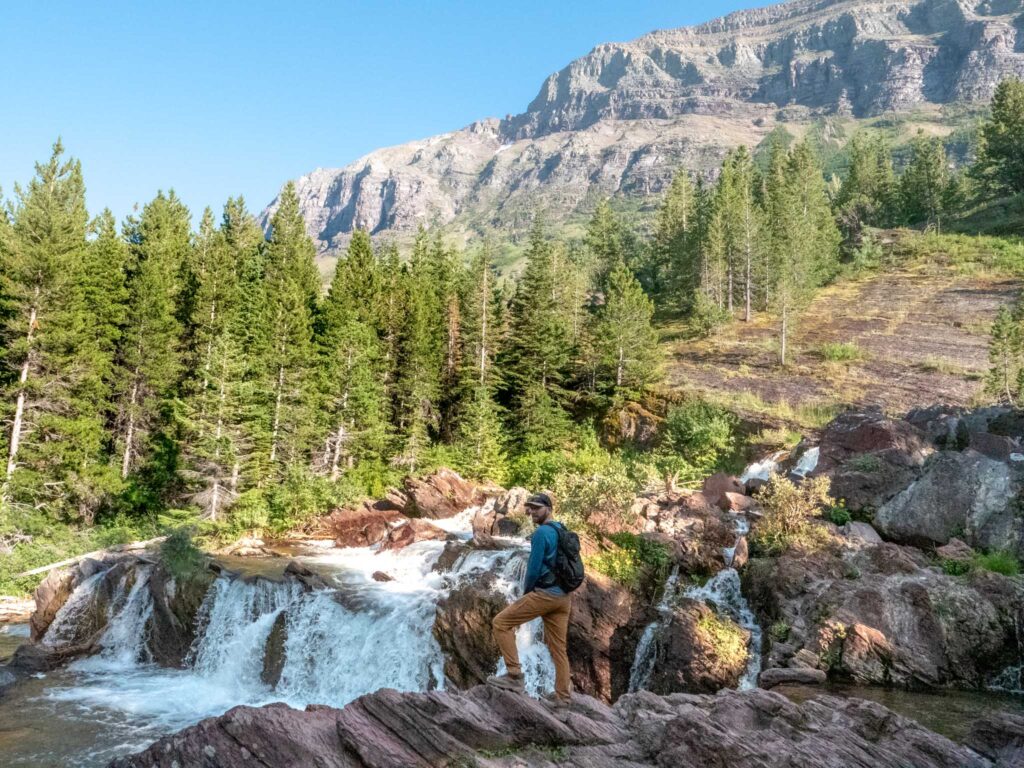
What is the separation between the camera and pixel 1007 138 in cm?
6981

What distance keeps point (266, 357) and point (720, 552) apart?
25.7 metres

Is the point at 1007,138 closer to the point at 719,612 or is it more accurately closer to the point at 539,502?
the point at 719,612

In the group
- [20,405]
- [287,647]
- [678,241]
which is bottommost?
[287,647]

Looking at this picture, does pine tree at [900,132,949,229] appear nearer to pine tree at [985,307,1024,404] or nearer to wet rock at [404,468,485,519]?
pine tree at [985,307,1024,404]

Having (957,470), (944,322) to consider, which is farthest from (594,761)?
(944,322)

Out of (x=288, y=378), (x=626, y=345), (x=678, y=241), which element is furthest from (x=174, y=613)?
(x=678, y=241)

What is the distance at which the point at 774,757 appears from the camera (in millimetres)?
6832

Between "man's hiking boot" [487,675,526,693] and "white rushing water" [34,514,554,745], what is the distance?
23.0 feet

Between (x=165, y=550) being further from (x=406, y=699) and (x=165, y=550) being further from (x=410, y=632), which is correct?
(x=406, y=699)

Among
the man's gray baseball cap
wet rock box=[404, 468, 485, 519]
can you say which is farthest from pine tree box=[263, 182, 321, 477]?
the man's gray baseball cap

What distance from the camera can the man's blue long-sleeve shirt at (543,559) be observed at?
320 inches

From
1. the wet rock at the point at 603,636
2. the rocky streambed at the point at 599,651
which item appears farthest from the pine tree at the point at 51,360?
the wet rock at the point at 603,636

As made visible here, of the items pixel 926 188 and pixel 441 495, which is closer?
pixel 441 495

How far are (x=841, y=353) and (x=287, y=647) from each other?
40805 mm
